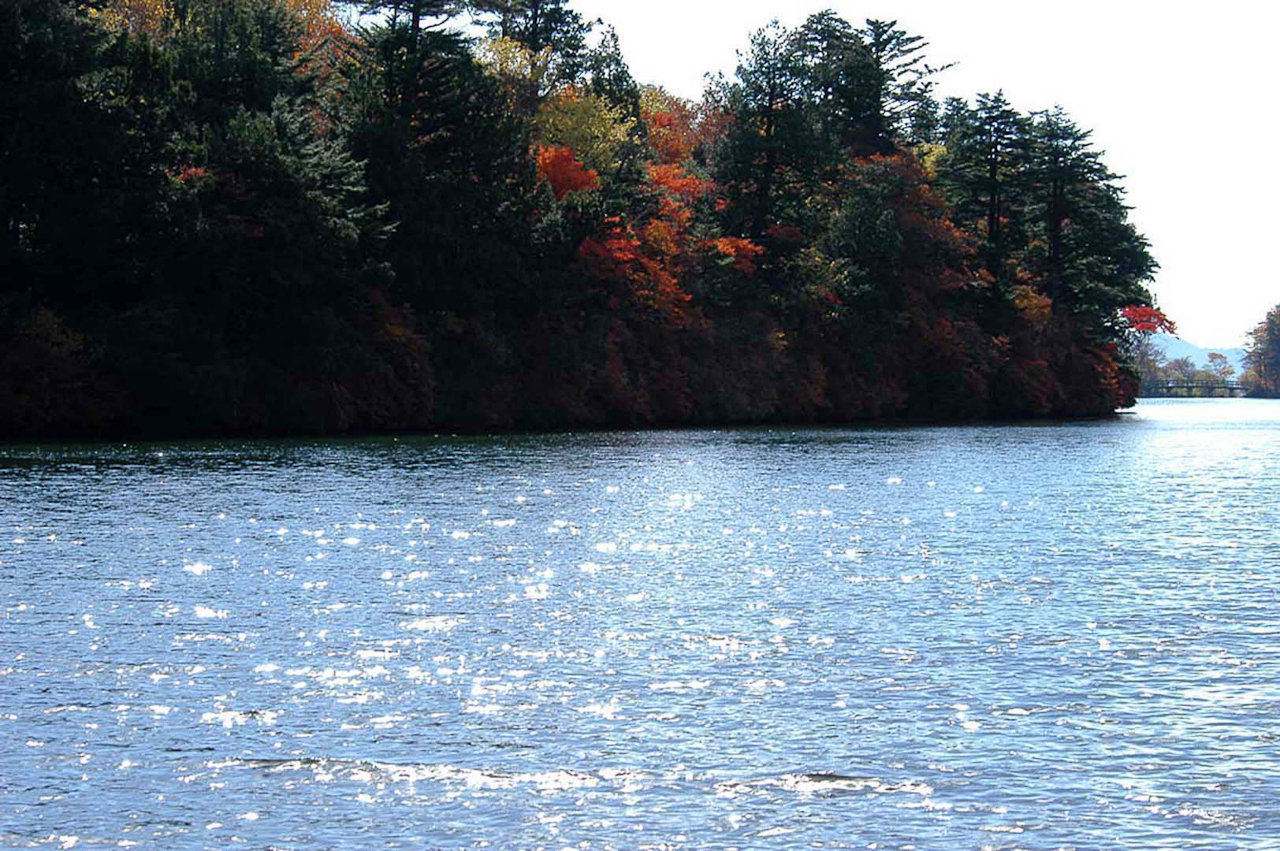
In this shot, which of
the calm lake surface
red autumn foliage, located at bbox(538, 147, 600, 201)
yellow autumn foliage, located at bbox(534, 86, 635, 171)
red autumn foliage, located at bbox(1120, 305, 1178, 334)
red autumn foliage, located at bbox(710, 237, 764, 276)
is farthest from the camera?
red autumn foliage, located at bbox(1120, 305, 1178, 334)

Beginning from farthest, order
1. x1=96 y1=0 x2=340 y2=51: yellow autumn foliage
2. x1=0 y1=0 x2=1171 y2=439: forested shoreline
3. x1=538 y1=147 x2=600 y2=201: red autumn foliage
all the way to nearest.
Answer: x1=538 y1=147 x2=600 y2=201: red autumn foliage < x1=96 y1=0 x2=340 y2=51: yellow autumn foliage < x1=0 y1=0 x2=1171 y2=439: forested shoreline

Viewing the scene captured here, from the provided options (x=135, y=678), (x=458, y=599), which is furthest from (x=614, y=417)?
(x=135, y=678)

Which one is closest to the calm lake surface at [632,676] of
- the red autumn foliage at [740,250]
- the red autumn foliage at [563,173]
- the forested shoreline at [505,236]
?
the forested shoreline at [505,236]

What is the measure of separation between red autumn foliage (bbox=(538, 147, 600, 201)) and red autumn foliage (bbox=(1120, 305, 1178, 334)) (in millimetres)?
56357

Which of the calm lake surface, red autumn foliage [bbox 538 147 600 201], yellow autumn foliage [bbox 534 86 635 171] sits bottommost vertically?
the calm lake surface

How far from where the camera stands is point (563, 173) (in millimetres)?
85188

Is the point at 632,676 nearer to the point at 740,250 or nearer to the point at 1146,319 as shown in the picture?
the point at 740,250

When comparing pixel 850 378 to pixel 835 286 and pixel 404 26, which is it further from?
pixel 404 26

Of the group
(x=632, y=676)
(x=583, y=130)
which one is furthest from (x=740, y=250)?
(x=632, y=676)

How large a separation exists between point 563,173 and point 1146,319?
2526 inches

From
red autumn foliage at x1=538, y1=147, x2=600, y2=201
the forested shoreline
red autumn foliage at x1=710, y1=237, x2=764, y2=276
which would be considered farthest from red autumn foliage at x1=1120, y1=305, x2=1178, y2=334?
red autumn foliage at x1=538, y1=147, x2=600, y2=201

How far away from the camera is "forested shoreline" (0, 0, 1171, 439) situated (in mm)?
57719

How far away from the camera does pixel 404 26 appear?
7800 centimetres

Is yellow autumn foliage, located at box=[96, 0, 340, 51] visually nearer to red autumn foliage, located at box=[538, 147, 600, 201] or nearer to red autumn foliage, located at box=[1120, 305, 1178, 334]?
red autumn foliage, located at box=[538, 147, 600, 201]
